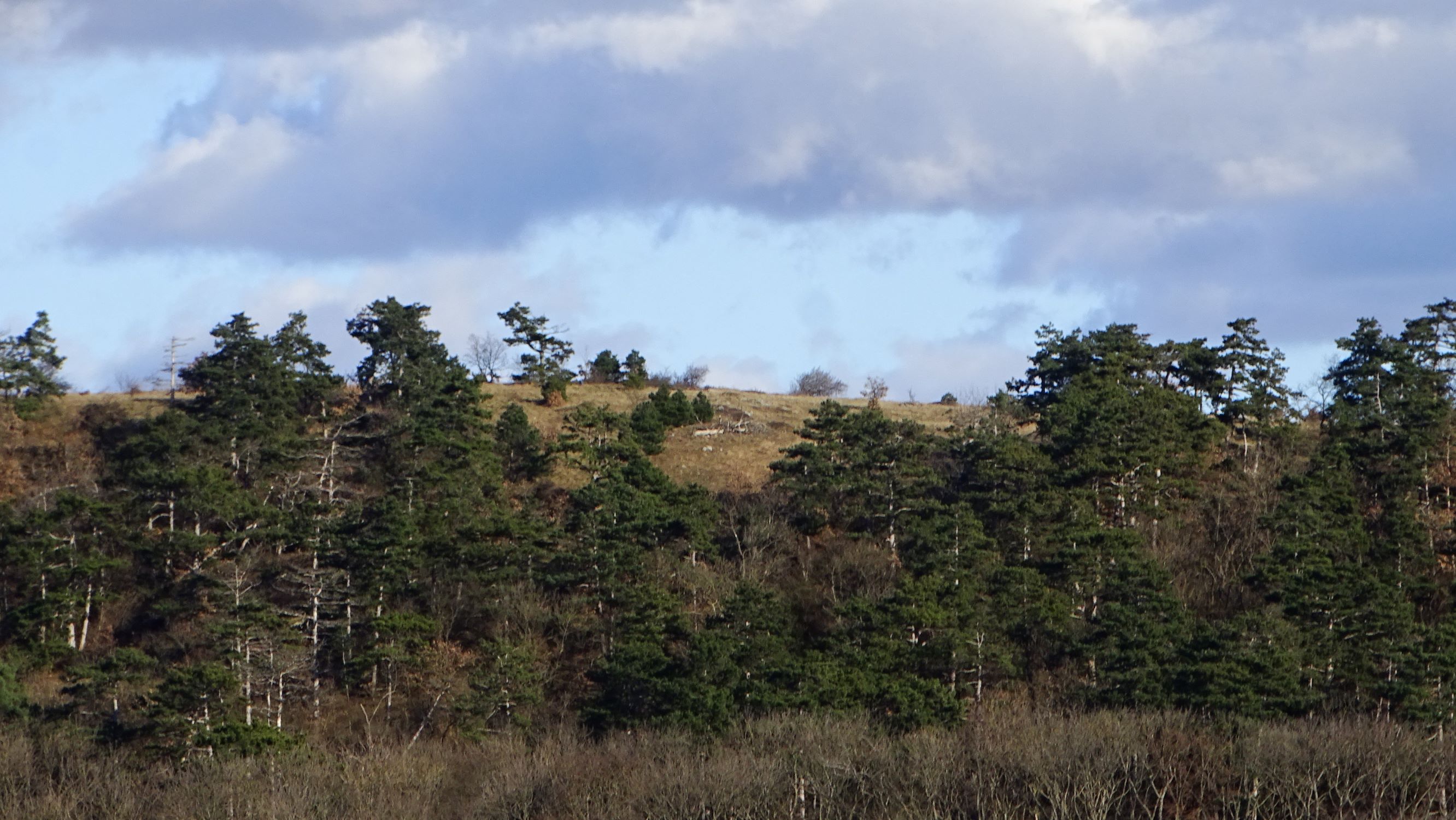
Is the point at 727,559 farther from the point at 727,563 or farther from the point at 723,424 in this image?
the point at 723,424

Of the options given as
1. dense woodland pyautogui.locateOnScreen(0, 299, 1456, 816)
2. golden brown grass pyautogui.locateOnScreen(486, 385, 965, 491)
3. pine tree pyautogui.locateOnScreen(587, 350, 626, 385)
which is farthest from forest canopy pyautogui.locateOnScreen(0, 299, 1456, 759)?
pine tree pyautogui.locateOnScreen(587, 350, 626, 385)

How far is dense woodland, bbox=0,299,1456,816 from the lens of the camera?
41.9m

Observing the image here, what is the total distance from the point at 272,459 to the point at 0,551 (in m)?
12.1

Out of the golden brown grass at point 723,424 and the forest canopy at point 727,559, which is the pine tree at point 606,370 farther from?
the forest canopy at point 727,559

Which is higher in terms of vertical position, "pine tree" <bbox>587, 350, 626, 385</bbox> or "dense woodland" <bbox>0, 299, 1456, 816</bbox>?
"pine tree" <bbox>587, 350, 626, 385</bbox>

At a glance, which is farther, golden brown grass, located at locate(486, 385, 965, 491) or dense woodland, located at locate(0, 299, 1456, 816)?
golden brown grass, located at locate(486, 385, 965, 491)

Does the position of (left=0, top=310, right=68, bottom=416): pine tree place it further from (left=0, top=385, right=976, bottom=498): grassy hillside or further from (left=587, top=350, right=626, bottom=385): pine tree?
(left=587, top=350, right=626, bottom=385): pine tree

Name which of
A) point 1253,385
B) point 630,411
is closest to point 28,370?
point 630,411

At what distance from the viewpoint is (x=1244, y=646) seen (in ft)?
133

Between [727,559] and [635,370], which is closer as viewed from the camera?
[727,559]

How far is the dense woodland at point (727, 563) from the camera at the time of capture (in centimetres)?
4188

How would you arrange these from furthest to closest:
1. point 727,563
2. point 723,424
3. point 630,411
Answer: point 723,424 → point 630,411 → point 727,563

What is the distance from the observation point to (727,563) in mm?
60219

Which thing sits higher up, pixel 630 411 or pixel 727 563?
pixel 630 411
